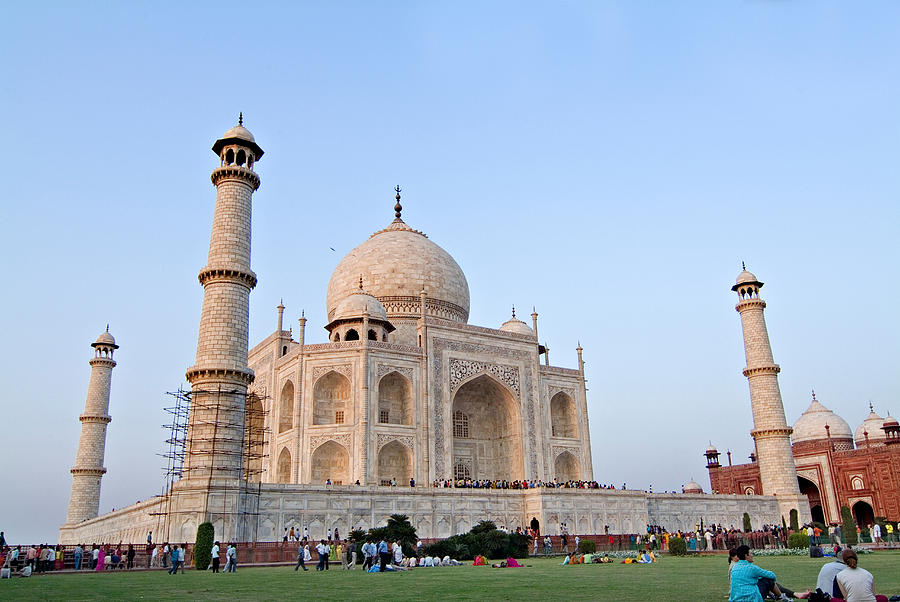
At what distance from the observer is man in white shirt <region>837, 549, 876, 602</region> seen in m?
5.63

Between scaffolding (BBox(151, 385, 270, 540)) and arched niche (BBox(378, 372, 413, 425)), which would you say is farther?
arched niche (BBox(378, 372, 413, 425))

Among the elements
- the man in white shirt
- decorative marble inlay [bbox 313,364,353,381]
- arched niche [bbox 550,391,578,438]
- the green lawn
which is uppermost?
decorative marble inlay [bbox 313,364,353,381]

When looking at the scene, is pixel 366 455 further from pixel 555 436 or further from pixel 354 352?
pixel 555 436

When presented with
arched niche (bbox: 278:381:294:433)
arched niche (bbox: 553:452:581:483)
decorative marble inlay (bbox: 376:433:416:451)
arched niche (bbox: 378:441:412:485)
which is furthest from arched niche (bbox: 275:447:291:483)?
arched niche (bbox: 553:452:581:483)

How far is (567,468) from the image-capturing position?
101 feet

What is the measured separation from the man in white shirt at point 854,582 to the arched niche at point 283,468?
23706 mm

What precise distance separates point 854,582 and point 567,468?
25678 mm

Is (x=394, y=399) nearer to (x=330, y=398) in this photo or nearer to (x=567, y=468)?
(x=330, y=398)

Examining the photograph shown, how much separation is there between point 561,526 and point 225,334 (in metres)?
12.4

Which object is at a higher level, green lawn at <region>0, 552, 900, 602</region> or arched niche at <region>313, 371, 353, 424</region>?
arched niche at <region>313, 371, 353, 424</region>

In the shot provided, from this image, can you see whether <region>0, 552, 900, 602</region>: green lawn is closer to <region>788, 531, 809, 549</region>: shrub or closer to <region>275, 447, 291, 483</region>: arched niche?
<region>788, 531, 809, 549</region>: shrub

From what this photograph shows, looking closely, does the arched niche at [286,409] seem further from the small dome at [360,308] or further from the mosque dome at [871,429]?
the mosque dome at [871,429]

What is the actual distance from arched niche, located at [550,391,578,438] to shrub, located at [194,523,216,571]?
56.3 ft

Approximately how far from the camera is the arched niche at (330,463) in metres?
26.1
